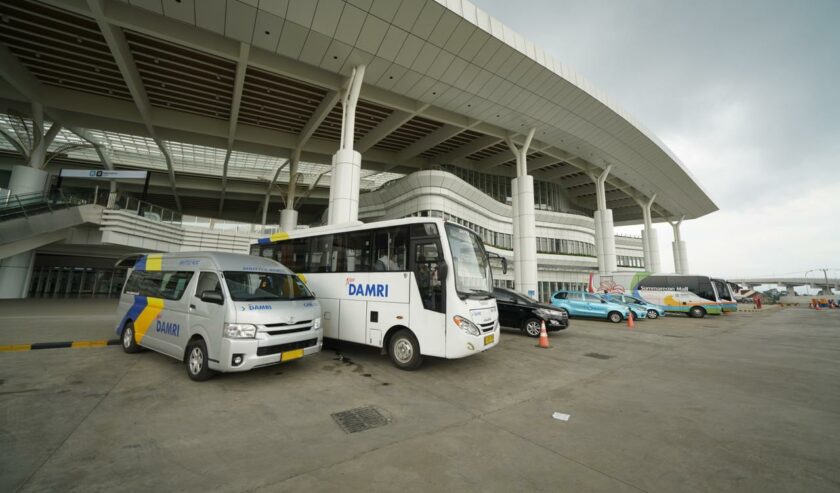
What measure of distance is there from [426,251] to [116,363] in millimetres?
6802

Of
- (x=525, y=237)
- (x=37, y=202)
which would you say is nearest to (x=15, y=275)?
(x=37, y=202)

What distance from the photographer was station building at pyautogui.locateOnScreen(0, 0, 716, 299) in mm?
13719

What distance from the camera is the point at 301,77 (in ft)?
53.9

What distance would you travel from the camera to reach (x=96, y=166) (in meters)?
31.0

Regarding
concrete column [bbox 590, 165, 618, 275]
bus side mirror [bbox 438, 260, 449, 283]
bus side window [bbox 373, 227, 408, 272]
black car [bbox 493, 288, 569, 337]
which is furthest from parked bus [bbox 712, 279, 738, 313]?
bus side window [bbox 373, 227, 408, 272]

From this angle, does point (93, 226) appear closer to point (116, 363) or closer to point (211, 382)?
point (116, 363)

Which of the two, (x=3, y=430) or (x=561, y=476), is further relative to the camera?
(x=3, y=430)

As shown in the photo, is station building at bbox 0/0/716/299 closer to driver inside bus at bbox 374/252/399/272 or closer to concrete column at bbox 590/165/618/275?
concrete column at bbox 590/165/618/275

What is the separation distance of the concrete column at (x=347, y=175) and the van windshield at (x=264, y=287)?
29.1 ft

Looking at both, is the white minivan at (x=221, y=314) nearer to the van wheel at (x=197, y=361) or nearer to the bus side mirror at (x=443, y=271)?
the van wheel at (x=197, y=361)

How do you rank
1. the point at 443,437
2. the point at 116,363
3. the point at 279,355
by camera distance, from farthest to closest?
the point at 116,363 < the point at 279,355 < the point at 443,437

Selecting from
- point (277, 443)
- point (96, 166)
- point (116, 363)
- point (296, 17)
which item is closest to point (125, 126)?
point (96, 166)

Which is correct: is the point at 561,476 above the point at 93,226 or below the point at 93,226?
below

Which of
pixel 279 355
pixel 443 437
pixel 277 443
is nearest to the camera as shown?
pixel 277 443
